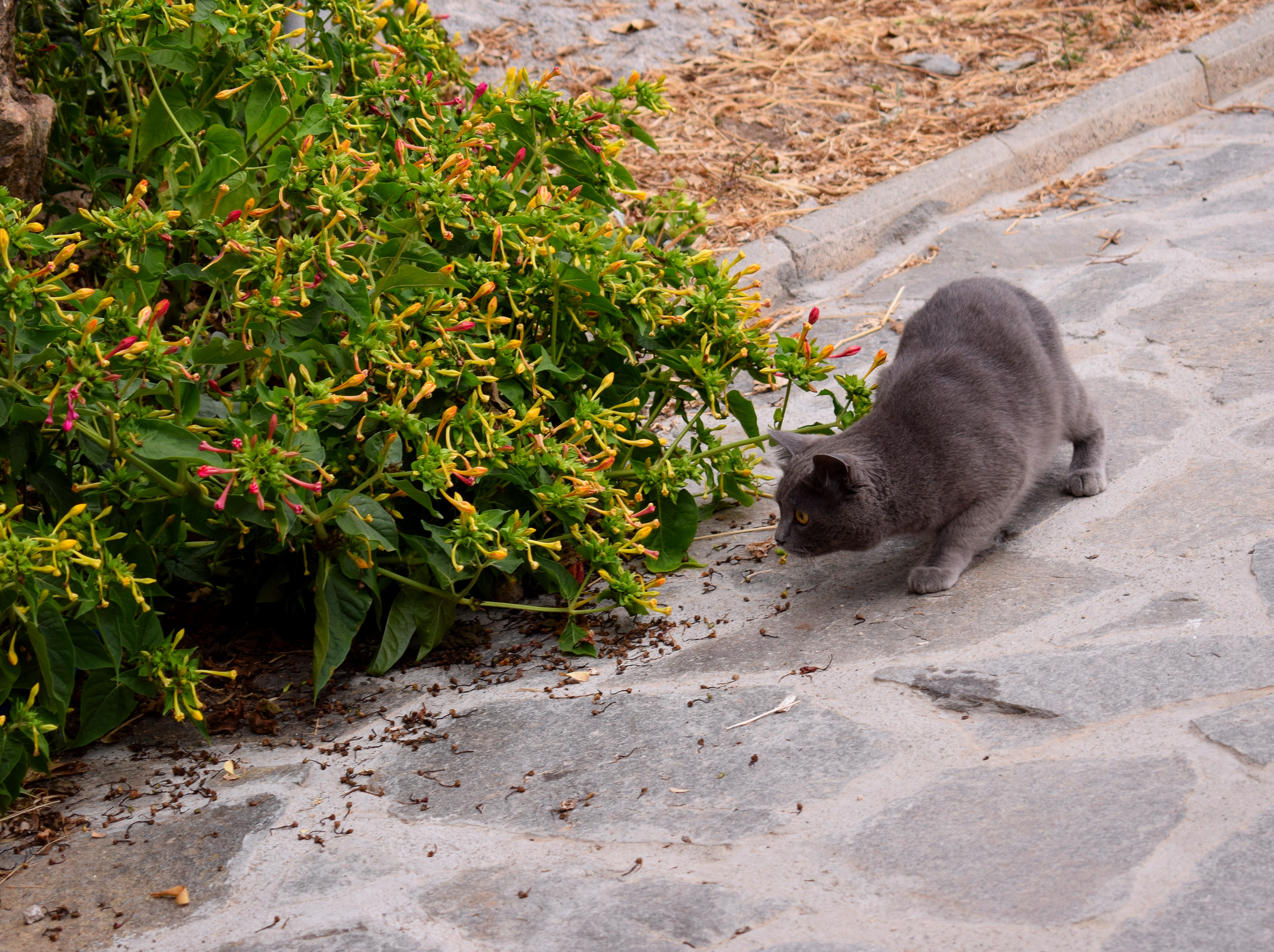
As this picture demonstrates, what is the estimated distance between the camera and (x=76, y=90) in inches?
117

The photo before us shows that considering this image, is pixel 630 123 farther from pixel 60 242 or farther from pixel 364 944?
pixel 364 944

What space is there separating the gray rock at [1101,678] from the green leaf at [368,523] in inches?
42.2

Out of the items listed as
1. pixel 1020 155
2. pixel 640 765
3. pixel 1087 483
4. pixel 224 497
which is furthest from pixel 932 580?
pixel 1020 155

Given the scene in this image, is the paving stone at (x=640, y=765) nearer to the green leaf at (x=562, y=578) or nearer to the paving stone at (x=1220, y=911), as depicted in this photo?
the green leaf at (x=562, y=578)

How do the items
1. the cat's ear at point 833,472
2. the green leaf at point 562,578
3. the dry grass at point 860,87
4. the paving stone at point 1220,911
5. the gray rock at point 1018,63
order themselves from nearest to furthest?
the paving stone at point 1220,911 → the green leaf at point 562,578 → the cat's ear at point 833,472 → the dry grass at point 860,87 → the gray rock at point 1018,63

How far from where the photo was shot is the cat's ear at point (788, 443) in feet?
9.80

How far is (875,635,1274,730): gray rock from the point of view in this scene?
2.12 metres

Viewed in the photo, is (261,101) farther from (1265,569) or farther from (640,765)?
(1265,569)

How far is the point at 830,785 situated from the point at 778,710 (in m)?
0.27

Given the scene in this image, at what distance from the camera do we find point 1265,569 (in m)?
2.46

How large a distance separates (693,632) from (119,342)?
143cm

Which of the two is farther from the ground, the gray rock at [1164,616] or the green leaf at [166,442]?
the green leaf at [166,442]

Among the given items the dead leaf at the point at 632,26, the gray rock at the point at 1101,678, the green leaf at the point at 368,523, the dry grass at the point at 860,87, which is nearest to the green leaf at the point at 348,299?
the green leaf at the point at 368,523

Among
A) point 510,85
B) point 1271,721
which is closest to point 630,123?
point 510,85
